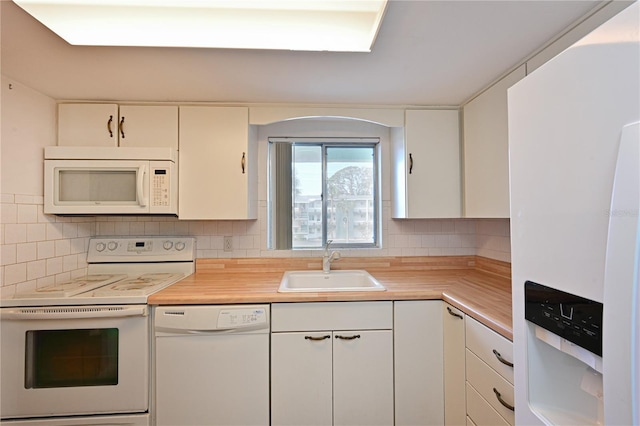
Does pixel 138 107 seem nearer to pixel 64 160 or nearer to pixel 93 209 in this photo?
pixel 64 160

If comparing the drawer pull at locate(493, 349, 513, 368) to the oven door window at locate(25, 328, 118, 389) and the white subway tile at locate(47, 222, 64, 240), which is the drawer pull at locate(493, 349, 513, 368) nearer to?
the oven door window at locate(25, 328, 118, 389)

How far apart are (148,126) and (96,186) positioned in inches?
20.2

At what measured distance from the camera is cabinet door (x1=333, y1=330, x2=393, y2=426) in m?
Answer: 1.51

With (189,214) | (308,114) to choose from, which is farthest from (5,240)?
(308,114)

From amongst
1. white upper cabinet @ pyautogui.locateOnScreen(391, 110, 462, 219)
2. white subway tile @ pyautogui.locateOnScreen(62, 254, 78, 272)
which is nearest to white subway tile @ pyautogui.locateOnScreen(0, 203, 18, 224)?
white subway tile @ pyautogui.locateOnScreen(62, 254, 78, 272)

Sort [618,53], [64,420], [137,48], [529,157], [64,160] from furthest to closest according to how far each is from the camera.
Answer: [64,160] → [64,420] → [137,48] → [529,157] → [618,53]

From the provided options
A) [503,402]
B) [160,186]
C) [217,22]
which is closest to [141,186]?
[160,186]

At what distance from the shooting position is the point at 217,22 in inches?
45.4

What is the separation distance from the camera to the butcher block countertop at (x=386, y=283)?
1412 mm

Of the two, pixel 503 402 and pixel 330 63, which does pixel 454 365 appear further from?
pixel 330 63

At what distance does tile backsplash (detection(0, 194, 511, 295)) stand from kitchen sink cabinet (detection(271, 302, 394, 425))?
0.68m

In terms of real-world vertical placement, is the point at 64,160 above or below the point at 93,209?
above

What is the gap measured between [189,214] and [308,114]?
106 cm

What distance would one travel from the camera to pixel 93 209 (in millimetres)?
1757
